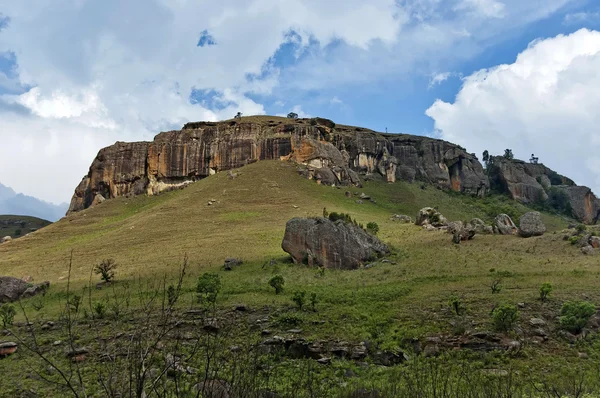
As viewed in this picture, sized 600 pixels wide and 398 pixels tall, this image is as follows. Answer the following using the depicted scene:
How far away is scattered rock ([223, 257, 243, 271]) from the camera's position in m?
35.5

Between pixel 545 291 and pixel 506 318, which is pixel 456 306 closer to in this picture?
pixel 506 318

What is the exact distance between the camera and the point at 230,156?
94312 millimetres

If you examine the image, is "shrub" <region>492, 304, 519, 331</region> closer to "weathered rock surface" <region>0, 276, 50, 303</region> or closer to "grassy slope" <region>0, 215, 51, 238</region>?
"weathered rock surface" <region>0, 276, 50, 303</region>

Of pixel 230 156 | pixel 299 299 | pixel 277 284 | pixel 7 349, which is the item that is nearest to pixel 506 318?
pixel 299 299

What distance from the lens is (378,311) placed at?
21.7 meters

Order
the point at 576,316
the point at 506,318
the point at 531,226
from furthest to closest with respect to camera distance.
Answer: the point at 531,226
the point at 576,316
the point at 506,318

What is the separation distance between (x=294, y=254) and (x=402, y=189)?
220ft

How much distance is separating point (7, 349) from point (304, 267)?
2082 centimetres

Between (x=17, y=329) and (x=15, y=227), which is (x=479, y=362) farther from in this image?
(x=15, y=227)

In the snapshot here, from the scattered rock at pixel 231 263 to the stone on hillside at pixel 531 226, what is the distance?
28.6m

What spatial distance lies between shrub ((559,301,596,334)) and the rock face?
67973 millimetres

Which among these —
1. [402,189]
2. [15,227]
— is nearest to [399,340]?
[402,189]

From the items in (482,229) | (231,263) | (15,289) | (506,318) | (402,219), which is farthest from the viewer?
(402,219)

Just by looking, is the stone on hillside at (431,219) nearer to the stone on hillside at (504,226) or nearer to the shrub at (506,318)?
the stone on hillside at (504,226)
